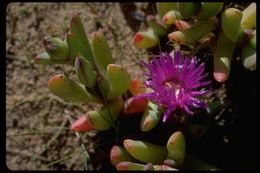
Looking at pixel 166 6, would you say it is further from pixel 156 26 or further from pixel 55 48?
pixel 55 48

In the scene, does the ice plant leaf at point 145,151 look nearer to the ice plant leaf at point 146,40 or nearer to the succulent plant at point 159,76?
the succulent plant at point 159,76

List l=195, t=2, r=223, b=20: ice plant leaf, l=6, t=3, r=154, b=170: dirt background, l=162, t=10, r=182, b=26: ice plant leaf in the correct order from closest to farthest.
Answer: l=195, t=2, r=223, b=20: ice plant leaf < l=162, t=10, r=182, b=26: ice plant leaf < l=6, t=3, r=154, b=170: dirt background

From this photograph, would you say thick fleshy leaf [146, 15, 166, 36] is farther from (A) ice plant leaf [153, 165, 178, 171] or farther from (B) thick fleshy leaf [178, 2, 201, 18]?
(A) ice plant leaf [153, 165, 178, 171]

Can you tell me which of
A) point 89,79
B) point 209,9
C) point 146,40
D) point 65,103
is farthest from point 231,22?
point 65,103

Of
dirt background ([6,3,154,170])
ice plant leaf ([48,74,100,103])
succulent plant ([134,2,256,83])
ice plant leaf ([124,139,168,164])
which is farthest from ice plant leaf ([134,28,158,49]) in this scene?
ice plant leaf ([124,139,168,164])

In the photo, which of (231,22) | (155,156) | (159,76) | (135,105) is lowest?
(155,156)

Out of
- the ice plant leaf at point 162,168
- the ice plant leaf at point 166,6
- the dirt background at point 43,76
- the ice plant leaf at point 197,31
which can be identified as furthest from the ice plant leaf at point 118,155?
the ice plant leaf at point 166,6
